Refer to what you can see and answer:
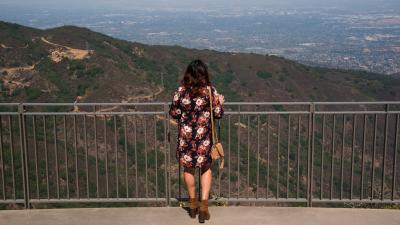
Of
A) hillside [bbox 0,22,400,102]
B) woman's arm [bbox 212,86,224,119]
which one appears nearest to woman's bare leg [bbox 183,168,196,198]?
woman's arm [bbox 212,86,224,119]

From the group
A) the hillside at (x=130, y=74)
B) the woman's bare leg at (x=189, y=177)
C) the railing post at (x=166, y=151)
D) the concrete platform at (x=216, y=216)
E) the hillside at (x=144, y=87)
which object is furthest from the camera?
the hillside at (x=130, y=74)

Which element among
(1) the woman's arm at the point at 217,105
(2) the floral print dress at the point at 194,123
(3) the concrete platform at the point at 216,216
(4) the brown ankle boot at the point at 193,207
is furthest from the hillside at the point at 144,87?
(1) the woman's arm at the point at 217,105

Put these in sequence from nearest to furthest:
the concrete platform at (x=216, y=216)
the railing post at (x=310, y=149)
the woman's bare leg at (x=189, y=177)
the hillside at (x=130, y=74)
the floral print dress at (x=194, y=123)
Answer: the floral print dress at (x=194, y=123)
the woman's bare leg at (x=189, y=177)
the concrete platform at (x=216, y=216)
the railing post at (x=310, y=149)
the hillside at (x=130, y=74)

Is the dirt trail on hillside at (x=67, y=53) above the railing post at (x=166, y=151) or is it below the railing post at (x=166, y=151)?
below

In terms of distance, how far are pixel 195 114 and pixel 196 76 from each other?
0.40 meters

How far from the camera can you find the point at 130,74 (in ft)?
162

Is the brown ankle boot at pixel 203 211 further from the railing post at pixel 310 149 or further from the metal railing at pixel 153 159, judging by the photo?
the railing post at pixel 310 149

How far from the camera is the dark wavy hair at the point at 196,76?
4977 mm

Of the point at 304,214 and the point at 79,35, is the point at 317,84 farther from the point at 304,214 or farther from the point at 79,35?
the point at 304,214

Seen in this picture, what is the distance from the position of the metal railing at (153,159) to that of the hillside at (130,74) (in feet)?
33.5

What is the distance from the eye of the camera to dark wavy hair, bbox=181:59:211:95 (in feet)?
16.3

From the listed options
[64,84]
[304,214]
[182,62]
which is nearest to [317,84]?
[182,62]

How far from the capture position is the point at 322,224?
215 inches

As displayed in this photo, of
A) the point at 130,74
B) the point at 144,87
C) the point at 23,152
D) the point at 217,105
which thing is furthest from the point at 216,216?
the point at 130,74
